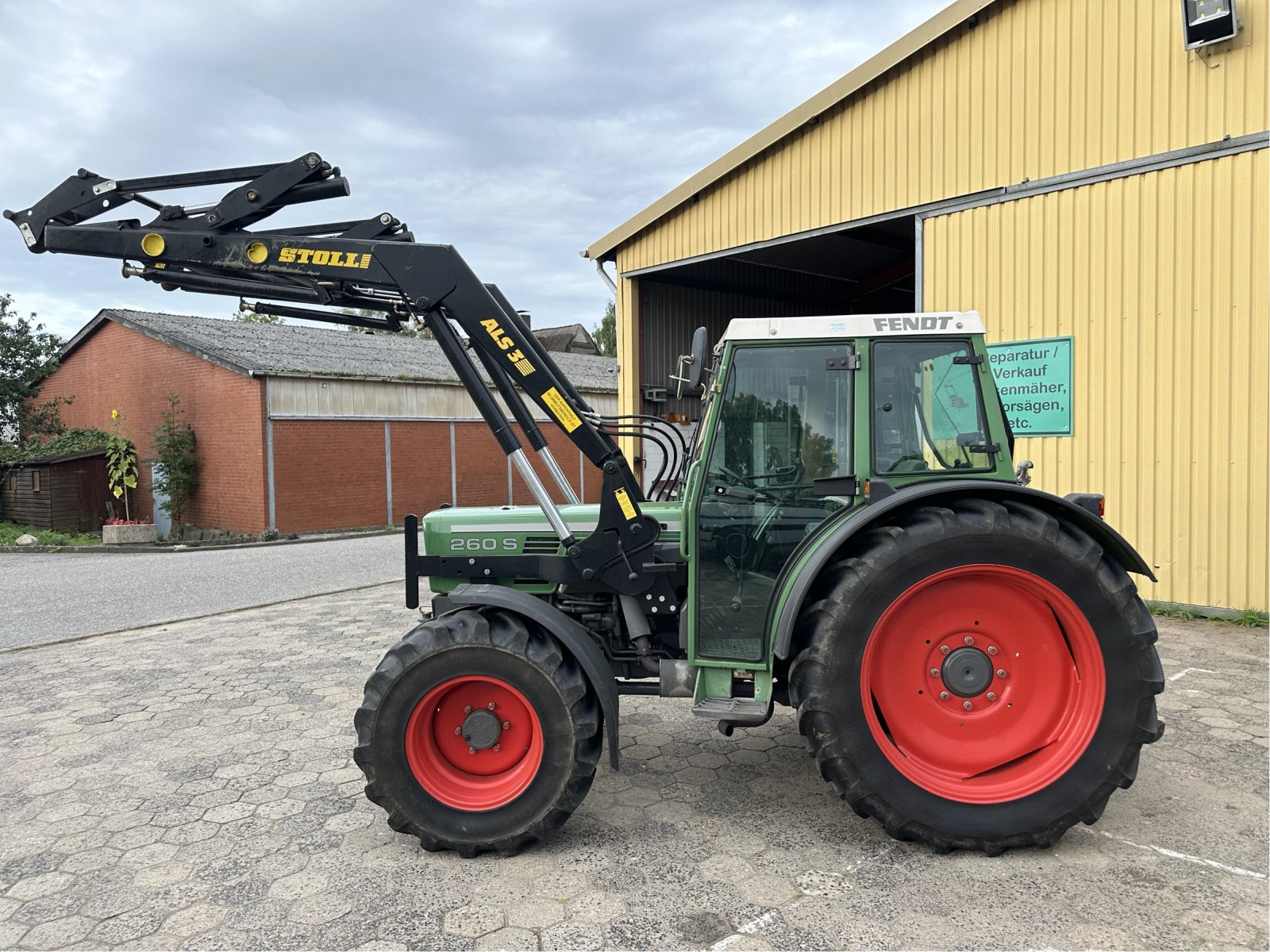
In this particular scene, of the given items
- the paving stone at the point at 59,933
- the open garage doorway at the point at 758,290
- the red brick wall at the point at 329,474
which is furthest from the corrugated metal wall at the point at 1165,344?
the red brick wall at the point at 329,474

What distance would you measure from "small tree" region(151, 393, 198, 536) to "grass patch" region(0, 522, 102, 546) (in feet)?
5.06

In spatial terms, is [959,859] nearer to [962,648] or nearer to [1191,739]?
[962,648]

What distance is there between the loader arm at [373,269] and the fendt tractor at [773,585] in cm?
1

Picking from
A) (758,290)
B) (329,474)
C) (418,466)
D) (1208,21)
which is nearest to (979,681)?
(1208,21)

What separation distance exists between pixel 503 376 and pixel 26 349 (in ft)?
75.5

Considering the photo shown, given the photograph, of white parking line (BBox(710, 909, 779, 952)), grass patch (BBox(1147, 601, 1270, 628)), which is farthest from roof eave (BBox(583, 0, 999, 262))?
white parking line (BBox(710, 909, 779, 952))

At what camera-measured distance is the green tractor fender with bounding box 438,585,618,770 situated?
330cm

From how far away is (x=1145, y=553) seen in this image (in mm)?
7211

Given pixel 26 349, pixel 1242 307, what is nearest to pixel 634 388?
pixel 1242 307

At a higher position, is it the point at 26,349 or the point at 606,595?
the point at 26,349

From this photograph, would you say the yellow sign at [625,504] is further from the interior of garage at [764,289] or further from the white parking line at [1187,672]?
the interior of garage at [764,289]

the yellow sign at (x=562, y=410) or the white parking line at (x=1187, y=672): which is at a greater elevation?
the yellow sign at (x=562, y=410)

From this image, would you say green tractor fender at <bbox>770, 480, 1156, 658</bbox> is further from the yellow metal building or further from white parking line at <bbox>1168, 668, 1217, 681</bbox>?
the yellow metal building

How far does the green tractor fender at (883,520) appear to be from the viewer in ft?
10.2
